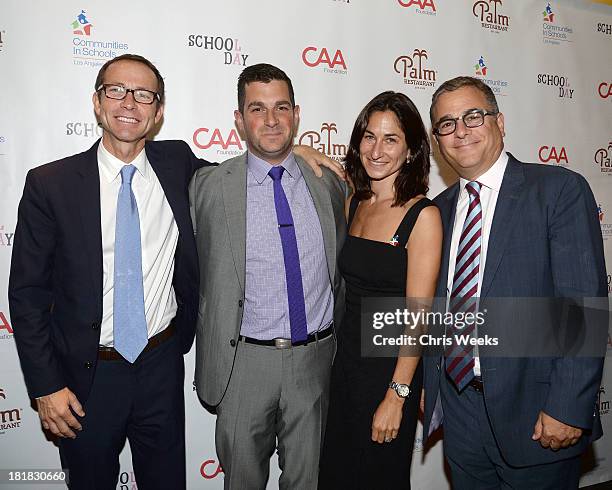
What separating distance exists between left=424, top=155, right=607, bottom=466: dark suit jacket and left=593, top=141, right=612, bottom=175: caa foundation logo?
7.79 ft

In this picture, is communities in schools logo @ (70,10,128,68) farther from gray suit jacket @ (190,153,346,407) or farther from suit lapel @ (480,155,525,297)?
suit lapel @ (480,155,525,297)

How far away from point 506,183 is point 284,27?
5.95ft

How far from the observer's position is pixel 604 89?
377cm

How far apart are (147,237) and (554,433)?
1772 mm

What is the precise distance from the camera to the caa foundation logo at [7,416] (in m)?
2.68

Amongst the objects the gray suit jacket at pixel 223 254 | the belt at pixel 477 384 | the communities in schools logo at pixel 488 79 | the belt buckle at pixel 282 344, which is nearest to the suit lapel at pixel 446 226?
the belt at pixel 477 384

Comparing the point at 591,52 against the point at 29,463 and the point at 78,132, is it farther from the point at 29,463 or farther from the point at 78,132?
Answer: the point at 29,463

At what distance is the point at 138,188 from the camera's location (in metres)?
2.09

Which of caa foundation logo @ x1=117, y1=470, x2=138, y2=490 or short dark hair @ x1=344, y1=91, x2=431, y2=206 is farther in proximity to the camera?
caa foundation logo @ x1=117, y1=470, x2=138, y2=490

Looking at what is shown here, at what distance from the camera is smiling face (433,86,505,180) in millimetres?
1932

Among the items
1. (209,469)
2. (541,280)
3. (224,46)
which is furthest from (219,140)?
(209,469)

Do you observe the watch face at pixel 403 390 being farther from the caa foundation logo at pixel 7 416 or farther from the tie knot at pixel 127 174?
the caa foundation logo at pixel 7 416

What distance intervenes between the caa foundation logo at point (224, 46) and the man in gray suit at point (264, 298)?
692 millimetres


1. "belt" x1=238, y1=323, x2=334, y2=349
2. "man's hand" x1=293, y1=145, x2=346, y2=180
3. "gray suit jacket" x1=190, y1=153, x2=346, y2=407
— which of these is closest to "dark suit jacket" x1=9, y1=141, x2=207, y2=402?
"gray suit jacket" x1=190, y1=153, x2=346, y2=407
